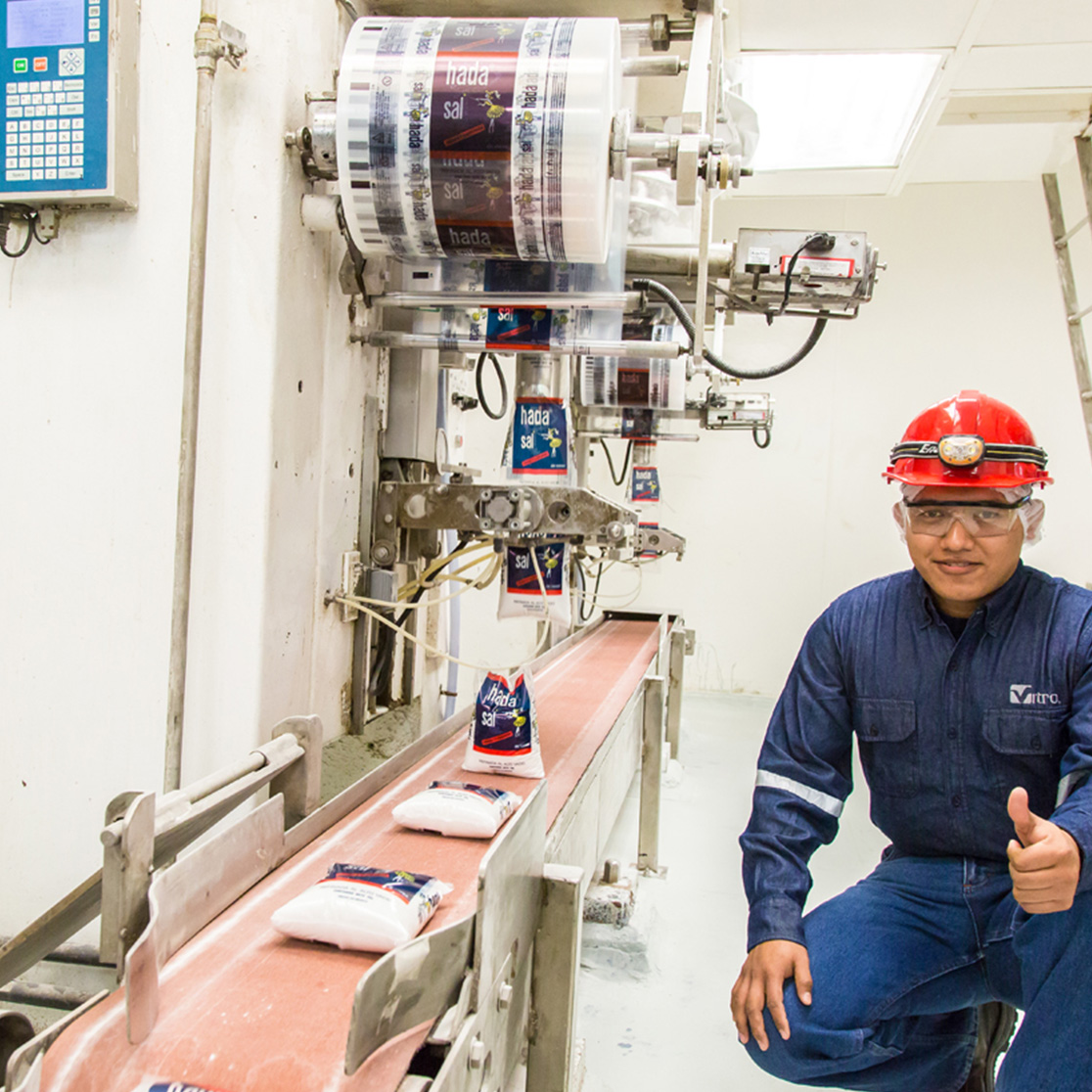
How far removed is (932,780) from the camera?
1260mm

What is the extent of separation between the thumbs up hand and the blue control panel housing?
1.49 metres

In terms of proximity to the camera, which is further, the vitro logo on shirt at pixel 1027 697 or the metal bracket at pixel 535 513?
the metal bracket at pixel 535 513

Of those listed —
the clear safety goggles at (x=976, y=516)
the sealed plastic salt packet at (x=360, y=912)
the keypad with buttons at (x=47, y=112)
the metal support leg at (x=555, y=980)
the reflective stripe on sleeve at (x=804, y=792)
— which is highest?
the keypad with buttons at (x=47, y=112)

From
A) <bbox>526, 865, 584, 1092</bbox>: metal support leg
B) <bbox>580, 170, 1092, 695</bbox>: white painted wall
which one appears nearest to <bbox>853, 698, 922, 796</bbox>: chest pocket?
<bbox>526, 865, 584, 1092</bbox>: metal support leg

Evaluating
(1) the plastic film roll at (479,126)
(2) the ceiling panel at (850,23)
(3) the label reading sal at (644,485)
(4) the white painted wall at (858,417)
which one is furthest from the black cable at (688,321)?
(4) the white painted wall at (858,417)

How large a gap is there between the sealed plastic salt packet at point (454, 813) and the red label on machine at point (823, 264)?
106cm

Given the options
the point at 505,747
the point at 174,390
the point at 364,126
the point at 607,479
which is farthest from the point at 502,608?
the point at 607,479

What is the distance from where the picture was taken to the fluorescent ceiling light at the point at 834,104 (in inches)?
115

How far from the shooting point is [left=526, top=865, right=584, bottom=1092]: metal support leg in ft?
2.97

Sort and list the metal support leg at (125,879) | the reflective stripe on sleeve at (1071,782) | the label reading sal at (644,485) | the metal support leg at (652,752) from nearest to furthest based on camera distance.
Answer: the metal support leg at (125,879)
the reflective stripe on sleeve at (1071,782)
the metal support leg at (652,752)
the label reading sal at (644,485)

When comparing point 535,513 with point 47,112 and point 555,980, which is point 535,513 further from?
point 47,112

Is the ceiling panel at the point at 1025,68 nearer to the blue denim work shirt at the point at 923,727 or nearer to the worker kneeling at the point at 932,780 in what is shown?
the worker kneeling at the point at 932,780

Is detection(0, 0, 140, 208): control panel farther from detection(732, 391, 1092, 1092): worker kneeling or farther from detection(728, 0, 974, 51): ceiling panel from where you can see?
detection(728, 0, 974, 51): ceiling panel

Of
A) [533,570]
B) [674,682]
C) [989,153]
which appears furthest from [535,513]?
[989,153]
